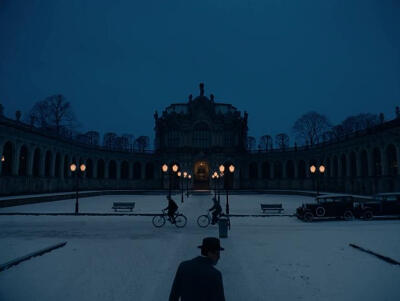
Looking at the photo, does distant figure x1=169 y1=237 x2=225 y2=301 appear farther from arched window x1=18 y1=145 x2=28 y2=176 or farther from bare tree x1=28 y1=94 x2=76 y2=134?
bare tree x1=28 y1=94 x2=76 y2=134

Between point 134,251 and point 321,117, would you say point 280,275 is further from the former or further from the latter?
point 321,117

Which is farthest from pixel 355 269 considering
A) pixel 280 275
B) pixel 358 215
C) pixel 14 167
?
pixel 14 167

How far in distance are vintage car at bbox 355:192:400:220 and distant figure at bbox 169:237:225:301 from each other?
21393 millimetres

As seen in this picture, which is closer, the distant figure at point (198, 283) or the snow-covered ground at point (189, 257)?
Result: the distant figure at point (198, 283)

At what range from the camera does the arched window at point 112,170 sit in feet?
227

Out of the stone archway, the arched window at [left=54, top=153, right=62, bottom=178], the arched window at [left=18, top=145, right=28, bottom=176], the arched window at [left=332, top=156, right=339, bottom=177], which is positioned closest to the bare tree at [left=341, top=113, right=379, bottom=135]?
the arched window at [left=332, top=156, right=339, bottom=177]

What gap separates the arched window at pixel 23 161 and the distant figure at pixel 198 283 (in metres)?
44.3

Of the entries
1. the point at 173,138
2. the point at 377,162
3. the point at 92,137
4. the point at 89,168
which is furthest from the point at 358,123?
the point at 92,137

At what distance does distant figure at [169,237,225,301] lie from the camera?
3.42m

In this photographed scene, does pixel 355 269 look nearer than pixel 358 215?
Yes

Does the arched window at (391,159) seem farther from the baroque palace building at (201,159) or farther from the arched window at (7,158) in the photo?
the arched window at (7,158)

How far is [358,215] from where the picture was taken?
2106 centimetres

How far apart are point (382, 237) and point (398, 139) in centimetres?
2559

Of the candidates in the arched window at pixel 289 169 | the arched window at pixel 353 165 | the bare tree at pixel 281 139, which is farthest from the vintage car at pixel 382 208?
the bare tree at pixel 281 139
